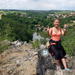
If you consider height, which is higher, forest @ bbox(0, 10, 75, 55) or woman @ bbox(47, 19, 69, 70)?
woman @ bbox(47, 19, 69, 70)

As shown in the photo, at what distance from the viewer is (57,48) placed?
8344 mm

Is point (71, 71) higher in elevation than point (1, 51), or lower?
higher

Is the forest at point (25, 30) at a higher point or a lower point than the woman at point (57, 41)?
lower

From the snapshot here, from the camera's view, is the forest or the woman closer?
the woman

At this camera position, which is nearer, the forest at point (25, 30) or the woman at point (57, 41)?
the woman at point (57, 41)

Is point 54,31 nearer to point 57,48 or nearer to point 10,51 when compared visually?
point 57,48

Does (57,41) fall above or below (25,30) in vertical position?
above

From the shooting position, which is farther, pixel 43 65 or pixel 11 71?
pixel 11 71

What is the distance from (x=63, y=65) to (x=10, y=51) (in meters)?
12.3

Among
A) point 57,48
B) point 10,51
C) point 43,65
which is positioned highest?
point 57,48

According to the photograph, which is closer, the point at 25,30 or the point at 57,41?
the point at 57,41

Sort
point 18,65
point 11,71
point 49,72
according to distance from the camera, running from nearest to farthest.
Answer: point 49,72, point 11,71, point 18,65

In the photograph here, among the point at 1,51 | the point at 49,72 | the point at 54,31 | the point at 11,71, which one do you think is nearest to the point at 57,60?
the point at 54,31

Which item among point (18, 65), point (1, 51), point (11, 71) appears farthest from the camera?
point (1, 51)
